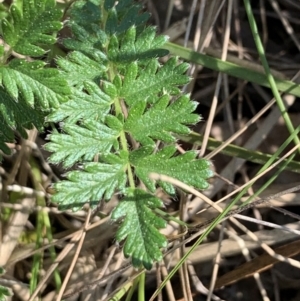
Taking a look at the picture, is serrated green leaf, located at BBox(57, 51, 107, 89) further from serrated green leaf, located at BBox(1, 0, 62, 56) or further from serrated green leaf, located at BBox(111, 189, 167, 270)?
serrated green leaf, located at BBox(111, 189, 167, 270)

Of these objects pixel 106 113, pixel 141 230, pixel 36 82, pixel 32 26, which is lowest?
pixel 141 230

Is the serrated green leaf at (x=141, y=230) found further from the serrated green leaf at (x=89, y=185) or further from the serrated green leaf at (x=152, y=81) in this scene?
the serrated green leaf at (x=152, y=81)

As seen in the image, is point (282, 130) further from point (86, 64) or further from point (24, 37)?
point (24, 37)

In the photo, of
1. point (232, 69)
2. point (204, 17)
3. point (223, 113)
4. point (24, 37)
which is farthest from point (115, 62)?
point (223, 113)

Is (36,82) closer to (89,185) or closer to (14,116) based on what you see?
(14,116)

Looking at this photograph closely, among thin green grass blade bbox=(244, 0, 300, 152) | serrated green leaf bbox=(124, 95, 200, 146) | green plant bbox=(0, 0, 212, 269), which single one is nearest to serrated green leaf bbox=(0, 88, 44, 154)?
green plant bbox=(0, 0, 212, 269)

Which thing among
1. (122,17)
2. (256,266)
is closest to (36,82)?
(122,17)

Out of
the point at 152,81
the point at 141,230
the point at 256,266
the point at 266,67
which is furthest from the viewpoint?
the point at 256,266

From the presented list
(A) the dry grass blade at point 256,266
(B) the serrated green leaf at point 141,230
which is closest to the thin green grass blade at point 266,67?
(A) the dry grass blade at point 256,266
